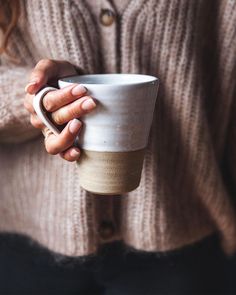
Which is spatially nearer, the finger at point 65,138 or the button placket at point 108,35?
the finger at point 65,138

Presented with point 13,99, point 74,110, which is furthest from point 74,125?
point 13,99

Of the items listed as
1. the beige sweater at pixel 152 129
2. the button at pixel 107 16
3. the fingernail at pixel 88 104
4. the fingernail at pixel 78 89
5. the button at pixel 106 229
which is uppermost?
the button at pixel 107 16

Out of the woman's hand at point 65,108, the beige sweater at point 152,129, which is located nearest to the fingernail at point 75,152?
the woman's hand at point 65,108

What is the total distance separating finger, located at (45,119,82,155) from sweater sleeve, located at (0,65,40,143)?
160 millimetres

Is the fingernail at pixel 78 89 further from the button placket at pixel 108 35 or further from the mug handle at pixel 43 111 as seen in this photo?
the button placket at pixel 108 35

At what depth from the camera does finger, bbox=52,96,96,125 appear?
45 cm

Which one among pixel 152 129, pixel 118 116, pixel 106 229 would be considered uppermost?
pixel 118 116

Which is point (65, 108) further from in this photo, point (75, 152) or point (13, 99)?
point (13, 99)

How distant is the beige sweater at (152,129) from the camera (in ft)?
2.10

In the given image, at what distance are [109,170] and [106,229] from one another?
238 mm

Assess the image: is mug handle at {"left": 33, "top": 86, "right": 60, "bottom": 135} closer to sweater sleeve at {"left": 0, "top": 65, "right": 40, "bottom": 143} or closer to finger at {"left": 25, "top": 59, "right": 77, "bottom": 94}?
finger at {"left": 25, "top": 59, "right": 77, "bottom": 94}

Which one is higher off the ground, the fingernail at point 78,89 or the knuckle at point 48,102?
the fingernail at point 78,89

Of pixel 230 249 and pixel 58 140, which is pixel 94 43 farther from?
pixel 230 249

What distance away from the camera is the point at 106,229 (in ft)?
2.33
